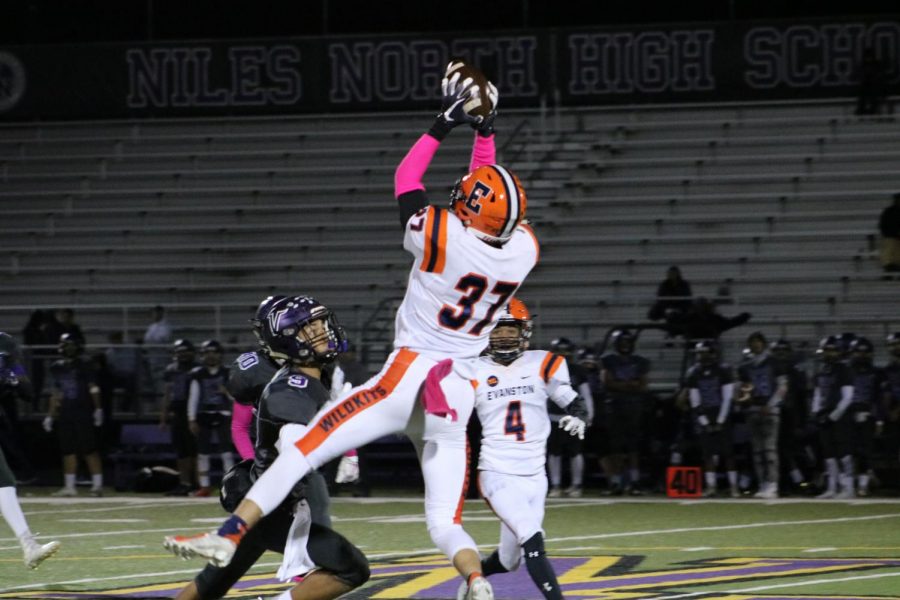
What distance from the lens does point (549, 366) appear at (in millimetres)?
7965

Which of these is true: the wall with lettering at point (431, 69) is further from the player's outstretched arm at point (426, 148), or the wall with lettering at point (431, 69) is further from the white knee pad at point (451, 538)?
the white knee pad at point (451, 538)

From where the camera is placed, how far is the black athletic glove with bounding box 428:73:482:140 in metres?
6.57

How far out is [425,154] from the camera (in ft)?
21.2

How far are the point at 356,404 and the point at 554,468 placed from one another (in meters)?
10.1

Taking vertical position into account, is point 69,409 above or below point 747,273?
below

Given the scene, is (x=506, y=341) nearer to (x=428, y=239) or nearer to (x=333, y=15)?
(x=428, y=239)

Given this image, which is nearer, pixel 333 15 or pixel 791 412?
pixel 791 412

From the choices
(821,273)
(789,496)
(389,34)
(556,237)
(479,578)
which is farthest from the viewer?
(389,34)

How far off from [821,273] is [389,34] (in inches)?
266

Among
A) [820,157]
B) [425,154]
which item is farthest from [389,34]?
[425,154]

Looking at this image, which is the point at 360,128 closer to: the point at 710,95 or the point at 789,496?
the point at 710,95

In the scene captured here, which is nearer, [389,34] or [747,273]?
[747,273]

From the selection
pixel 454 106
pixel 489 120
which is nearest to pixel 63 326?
pixel 489 120

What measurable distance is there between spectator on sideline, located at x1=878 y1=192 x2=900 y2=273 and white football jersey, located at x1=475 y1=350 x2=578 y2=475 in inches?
421
